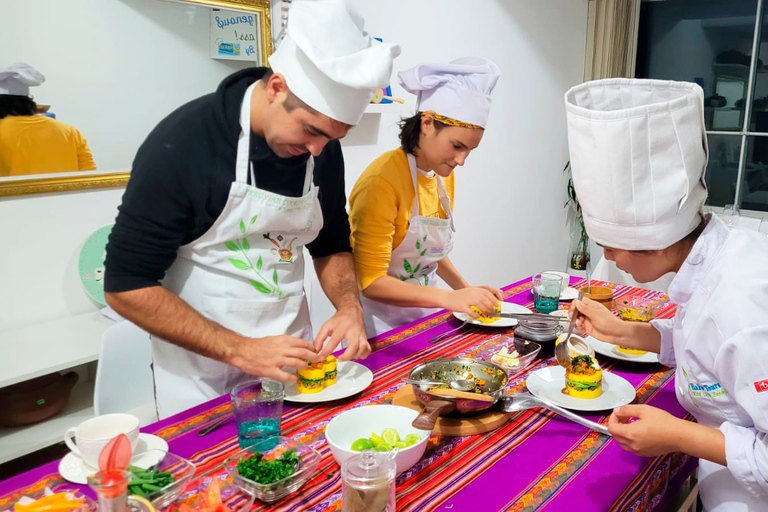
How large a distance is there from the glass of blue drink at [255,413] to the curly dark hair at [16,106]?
5.88 ft

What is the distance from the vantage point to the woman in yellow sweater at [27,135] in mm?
2330

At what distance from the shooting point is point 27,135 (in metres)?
2.39

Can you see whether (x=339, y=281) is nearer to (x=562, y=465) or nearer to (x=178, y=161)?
(x=178, y=161)

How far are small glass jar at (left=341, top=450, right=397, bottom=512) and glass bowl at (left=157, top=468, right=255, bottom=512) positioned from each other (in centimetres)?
19

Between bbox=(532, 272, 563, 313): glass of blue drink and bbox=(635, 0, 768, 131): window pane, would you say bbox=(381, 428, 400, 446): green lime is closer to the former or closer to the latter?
bbox=(532, 272, 563, 313): glass of blue drink

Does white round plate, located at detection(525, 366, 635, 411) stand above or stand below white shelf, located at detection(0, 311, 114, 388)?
above

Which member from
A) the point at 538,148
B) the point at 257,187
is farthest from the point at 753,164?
the point at 257,187

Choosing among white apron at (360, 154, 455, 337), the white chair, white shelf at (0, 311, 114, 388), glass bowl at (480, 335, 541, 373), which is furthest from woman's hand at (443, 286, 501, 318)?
white shelf at (0, 311, 114, 388)

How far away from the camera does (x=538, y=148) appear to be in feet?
15.8

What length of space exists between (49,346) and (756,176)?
492cm

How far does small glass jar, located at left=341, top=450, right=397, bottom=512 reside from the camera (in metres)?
0.98

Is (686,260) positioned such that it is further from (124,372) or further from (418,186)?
(124,372)

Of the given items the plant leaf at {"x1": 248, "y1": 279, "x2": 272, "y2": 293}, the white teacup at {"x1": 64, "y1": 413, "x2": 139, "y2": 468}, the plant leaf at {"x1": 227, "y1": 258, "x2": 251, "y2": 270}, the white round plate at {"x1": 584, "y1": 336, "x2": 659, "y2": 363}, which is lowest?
the white round plate at {"x1": 584, "y1": 336, "x2": 659, "y2": 363}

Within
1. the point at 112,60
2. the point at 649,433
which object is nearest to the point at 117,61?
the point at 112,60
